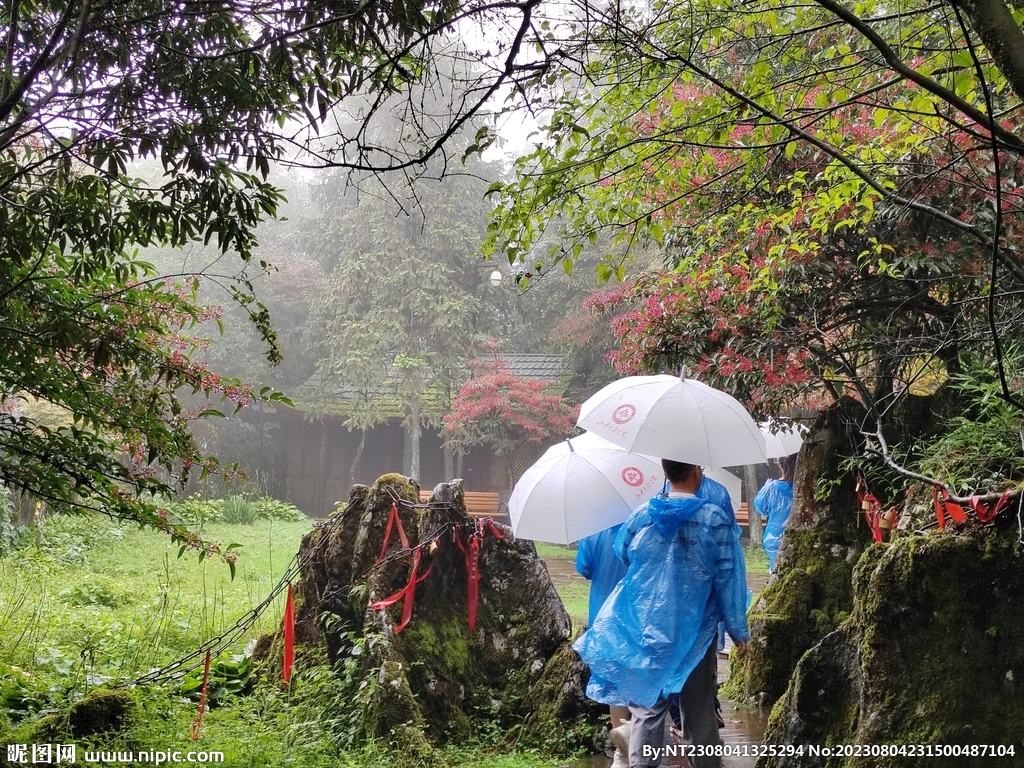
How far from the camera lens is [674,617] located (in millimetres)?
3820

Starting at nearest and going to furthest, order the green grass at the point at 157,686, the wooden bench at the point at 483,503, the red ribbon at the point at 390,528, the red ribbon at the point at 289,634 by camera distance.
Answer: the green grass at the point at 157,686 < the red ribbon at the point at 289,634 < the red ribbon at the point at 390,528 < the wooden bench at the point at 483,503

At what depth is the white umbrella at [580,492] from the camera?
493 centimetres

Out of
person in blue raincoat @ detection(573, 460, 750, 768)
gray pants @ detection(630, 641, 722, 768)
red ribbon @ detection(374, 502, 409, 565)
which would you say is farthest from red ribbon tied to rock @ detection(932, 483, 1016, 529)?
red ribbon @ detection(374, 502, 409, 565)

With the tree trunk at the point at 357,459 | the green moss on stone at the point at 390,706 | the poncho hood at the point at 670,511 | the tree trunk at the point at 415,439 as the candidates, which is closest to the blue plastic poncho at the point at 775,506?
the poncho hood at the point at 670,511

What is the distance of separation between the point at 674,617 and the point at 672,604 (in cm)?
6

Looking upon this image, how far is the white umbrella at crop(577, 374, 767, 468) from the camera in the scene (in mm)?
4203

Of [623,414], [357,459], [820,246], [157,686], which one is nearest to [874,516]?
[820,246]

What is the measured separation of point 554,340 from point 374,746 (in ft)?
51.2

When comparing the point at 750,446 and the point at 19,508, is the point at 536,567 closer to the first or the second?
the point at 750,446

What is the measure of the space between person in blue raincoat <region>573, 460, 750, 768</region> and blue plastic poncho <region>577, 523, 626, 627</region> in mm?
857

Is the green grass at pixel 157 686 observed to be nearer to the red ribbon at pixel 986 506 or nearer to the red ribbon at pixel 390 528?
the red ribbon at pixel 390 528

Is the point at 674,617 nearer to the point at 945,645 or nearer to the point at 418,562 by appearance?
the point at 945,645

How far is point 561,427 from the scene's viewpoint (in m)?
18.2

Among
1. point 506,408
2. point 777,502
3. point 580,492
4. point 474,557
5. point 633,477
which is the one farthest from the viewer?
point 506,408
